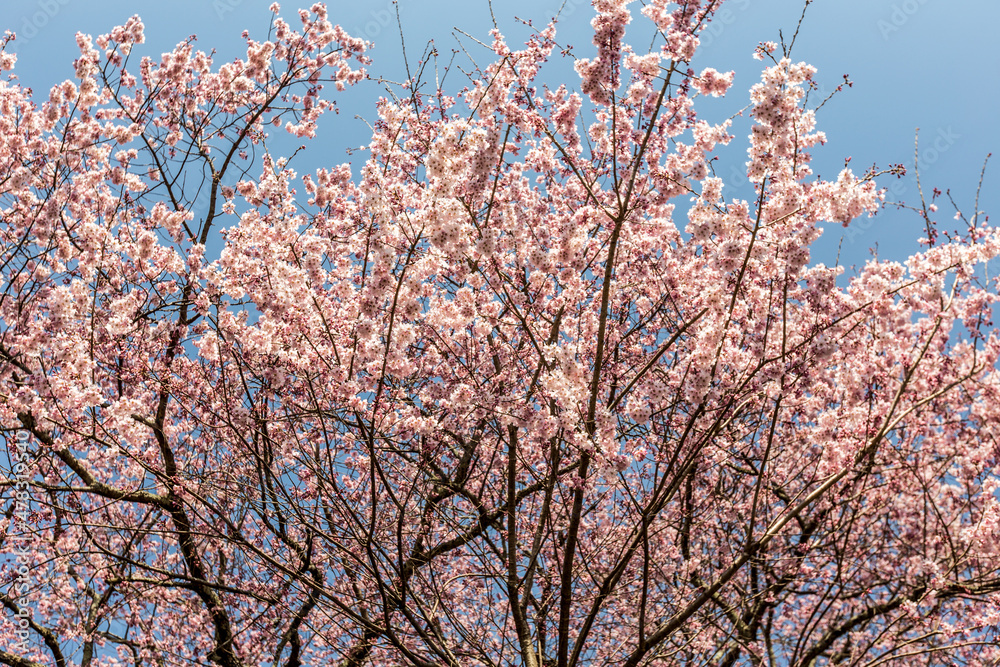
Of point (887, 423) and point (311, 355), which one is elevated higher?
point (311, 355)

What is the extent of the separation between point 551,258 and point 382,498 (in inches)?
169

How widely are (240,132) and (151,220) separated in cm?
193

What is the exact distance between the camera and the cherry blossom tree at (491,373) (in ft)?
15.7

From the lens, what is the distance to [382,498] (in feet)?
27.0

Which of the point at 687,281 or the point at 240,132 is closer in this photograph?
the point at 687,281

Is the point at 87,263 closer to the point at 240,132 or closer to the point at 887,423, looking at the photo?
the point at 240,132

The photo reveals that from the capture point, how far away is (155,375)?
6742 millimetres

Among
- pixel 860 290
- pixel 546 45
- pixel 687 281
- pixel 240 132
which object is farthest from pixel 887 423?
pixel 240 132

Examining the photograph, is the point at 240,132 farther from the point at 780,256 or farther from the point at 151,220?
the point at 780,256

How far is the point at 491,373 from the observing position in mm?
6453

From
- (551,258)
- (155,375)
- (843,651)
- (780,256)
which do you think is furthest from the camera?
(843,651)

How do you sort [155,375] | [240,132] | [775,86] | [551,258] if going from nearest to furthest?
1. [775,86]
2. [551,258]
3. [155,375]
4. [240,132]

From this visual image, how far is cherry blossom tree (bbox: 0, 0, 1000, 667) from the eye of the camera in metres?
4.80

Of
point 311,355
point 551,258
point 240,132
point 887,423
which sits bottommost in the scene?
point 887,423
